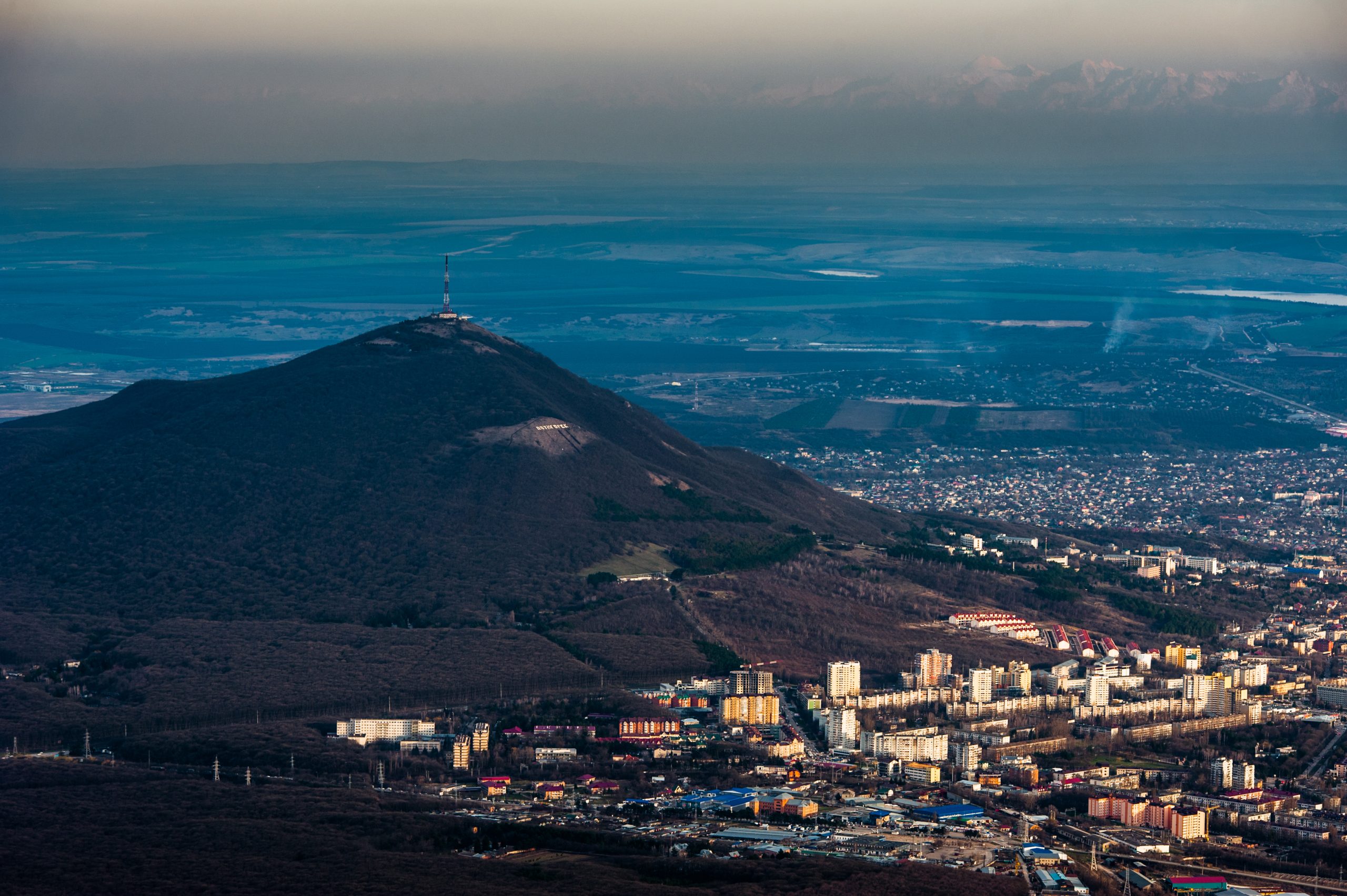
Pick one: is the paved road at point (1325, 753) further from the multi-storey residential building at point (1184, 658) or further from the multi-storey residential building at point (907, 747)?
the multi-storey residential building at point (907, 747)

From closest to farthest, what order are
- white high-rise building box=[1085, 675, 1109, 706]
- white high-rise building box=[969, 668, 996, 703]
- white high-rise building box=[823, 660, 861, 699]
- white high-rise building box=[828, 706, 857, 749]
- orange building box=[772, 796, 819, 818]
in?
orange building box=[772, 796, 819, 818], white high-rise building box=[828, 706, 857, 749], white high-rise building box=[823, 660, 861, 699], white high-rise building box=[969, 668, 996, 703], white high-rise building box=[1085, 675, 1109, 706]

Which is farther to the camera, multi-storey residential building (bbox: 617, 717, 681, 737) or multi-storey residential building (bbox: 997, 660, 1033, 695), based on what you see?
multi-storey residential building (bbox: 997, 660, 1033, 695)

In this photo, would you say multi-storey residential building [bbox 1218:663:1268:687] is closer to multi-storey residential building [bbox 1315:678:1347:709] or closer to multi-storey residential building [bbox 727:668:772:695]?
multi-storey residential building [bbox 1315:678:1347:709]

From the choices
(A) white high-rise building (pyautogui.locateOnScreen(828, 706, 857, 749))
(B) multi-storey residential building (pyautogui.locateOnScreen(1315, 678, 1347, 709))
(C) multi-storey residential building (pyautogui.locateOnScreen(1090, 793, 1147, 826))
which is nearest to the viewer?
(C) multi-storey residential building (pyautogui.locateOnScreen(1090, 793, 1147, 826))

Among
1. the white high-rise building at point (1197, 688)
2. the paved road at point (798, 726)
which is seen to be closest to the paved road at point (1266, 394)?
the white high-rise building at point (1197, 688)

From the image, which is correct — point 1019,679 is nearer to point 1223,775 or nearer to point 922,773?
point 922,773

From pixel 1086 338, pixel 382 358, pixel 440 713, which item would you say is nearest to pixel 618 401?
pixel 382 358

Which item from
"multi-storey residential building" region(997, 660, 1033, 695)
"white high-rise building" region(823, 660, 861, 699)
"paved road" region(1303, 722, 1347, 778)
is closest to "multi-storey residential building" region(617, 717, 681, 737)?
"white high-rise building" region(823, 660, 861, 699)

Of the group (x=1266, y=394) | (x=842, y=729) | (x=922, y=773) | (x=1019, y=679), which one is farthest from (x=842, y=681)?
(x=1266, y=394)
